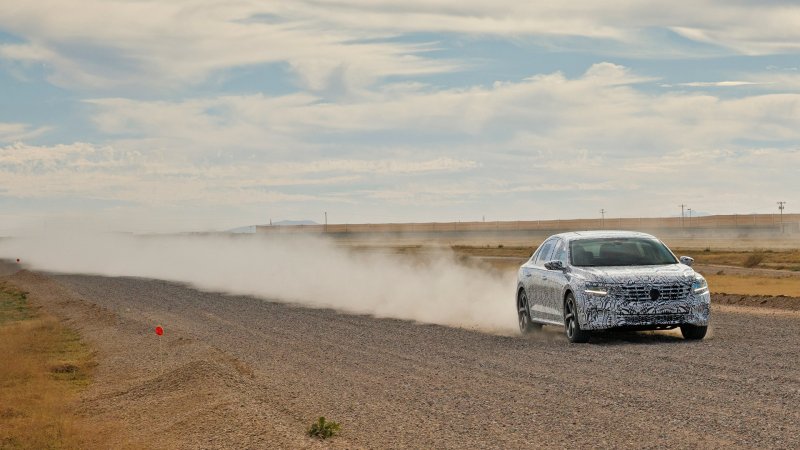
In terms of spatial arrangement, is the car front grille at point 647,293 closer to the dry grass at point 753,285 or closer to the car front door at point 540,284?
the car front door at point 540,284

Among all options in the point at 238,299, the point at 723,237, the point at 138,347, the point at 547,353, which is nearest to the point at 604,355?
the point at 547,353

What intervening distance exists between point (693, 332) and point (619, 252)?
70.9 inches

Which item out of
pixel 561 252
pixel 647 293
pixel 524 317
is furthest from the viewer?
pixel 524 317

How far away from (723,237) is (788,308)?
8173 centimetres

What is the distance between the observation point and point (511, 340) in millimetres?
20062

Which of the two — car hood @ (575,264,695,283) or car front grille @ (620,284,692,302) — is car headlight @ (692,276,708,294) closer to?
car hood @ (575,264,695,283)

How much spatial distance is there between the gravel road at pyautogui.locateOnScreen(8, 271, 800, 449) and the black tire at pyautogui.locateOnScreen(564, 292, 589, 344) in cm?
27

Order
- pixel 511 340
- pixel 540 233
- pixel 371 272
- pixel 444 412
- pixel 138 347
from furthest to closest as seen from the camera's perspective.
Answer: pixel 540 233 < pixel 371 272 < pixel 138 347 < pixel 511 340 < pixel 444 412

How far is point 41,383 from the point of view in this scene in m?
19.4

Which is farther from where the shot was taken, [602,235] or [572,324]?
[602,235]

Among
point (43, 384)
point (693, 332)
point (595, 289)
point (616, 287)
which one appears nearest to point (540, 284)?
point (595, 289)

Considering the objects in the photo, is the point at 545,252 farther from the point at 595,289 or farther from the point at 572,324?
the point at 595,289

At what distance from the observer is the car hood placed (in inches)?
710

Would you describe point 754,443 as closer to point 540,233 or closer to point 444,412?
point 444,412
